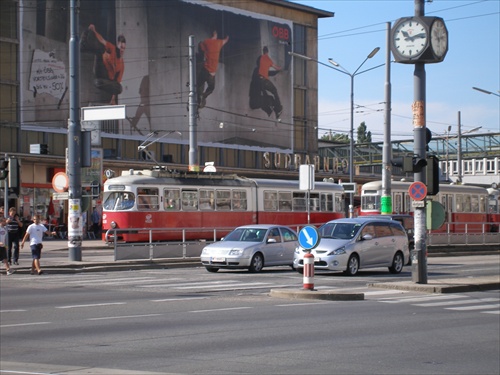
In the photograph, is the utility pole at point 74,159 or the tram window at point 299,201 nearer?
the utility pole at point 74,159

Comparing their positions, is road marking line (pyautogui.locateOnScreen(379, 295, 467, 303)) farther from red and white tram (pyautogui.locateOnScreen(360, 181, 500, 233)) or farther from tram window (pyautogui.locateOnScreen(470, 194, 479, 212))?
tram window (pyautogui.locateOnScreen(470, 194, 479, 212))

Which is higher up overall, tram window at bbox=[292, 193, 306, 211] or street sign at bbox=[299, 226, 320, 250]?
tram window at bbox=[292, 193, 306, 211]

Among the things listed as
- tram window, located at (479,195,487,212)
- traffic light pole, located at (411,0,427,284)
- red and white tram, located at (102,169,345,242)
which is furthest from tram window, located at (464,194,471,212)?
traffic light pole, located at (411,0,427,284)

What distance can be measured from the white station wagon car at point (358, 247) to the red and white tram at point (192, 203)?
9426 mm

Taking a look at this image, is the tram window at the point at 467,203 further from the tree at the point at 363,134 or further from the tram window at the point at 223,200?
the tree at the point at 363,134

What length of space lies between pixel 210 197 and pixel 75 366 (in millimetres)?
31943

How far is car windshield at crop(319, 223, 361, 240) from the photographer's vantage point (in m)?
27.7

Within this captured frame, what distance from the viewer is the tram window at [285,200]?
46.5 m

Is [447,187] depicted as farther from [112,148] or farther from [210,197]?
[112,148]

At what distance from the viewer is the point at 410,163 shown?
22031mm

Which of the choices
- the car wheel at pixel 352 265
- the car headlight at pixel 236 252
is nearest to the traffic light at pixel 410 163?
the car wheel at pixel 352 265

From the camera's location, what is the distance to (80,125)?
3184cm

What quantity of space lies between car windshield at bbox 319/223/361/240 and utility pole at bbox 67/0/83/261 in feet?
28.0

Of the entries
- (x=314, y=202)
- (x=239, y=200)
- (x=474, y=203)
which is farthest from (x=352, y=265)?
(x=474, y=203)
